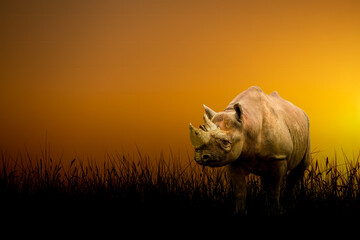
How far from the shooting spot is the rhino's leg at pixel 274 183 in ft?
11.3

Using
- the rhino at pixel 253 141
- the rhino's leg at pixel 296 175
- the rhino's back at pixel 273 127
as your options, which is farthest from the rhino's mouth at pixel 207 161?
the rhino's leg at pixel 296 175

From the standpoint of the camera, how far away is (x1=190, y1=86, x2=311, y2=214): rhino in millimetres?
2963

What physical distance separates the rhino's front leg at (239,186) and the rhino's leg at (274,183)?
0.20 m

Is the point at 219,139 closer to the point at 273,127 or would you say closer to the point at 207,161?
the point at 207,161

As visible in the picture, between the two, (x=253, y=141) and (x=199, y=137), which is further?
(x=253, y=141)

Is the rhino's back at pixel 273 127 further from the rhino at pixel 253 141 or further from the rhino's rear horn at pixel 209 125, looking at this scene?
the rhino's rear horn at pixel 209 125

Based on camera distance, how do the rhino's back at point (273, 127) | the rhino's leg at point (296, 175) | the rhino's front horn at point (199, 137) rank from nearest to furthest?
the rhino's front horn at point (199, 137) → the rhino's back at point (273, 127) → the rhino's leg at point (296, 175)

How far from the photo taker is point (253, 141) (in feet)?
10.8

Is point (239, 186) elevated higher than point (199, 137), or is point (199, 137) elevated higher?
point (199, 137)

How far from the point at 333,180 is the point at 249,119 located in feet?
4.29

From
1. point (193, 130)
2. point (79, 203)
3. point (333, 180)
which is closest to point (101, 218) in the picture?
point (79, 203)

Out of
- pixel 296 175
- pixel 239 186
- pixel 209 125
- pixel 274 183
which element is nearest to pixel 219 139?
pixel 209 125

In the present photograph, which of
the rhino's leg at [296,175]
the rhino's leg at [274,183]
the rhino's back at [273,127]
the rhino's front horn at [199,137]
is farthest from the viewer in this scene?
the rhino's leg at [296,175]

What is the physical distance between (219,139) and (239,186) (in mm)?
653
